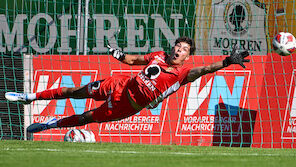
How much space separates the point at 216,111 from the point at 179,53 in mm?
3492

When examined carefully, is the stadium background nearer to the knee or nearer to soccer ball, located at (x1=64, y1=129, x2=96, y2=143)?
soccer ball, located at (x1=64, y1=129, x2=96, y2=143)

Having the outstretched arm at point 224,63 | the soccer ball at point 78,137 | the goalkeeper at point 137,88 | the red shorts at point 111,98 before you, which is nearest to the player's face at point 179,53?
the goalkeeper at point 137,88

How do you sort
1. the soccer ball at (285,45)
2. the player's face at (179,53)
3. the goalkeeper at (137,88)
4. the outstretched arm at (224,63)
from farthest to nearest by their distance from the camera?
the player's face at (179,53) → the goalkeeper at (137,88) → the soccer ball at (285,45) → the outstretched arm at (224,63)

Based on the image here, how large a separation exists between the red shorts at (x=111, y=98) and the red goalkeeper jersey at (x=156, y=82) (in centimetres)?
19

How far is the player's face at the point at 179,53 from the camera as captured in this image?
924 centimetres

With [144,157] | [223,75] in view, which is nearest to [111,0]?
[223,75]

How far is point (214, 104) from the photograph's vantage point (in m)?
12.5

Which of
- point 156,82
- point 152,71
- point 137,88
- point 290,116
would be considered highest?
point 152,71

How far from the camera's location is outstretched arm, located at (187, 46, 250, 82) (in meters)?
8.10

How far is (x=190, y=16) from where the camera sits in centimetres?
1526

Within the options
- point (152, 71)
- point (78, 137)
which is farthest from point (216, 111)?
point (152, 71)

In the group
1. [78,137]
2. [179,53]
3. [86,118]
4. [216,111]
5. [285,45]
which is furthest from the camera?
[216,111]

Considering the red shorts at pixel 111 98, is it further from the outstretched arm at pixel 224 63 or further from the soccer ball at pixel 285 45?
the soccer ball at pixel 285 45

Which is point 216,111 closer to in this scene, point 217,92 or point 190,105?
point 217,92
